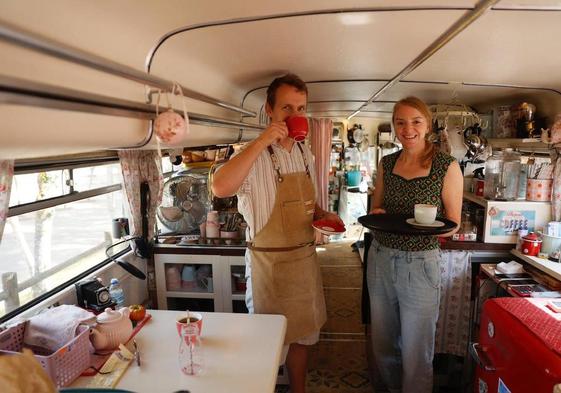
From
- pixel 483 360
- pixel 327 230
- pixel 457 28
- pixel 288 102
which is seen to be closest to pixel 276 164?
pixel 288 102

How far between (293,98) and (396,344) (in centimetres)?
168

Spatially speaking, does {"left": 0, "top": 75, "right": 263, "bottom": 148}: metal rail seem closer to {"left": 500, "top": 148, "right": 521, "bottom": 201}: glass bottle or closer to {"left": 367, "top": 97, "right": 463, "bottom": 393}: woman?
{"left": 367, "top": 97, "right": 463, "bottom": 393}: woman

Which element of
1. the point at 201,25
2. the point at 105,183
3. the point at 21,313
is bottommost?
the point at 21,313

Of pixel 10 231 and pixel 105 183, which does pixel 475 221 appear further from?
pixel 10 231

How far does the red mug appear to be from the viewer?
67.9 inches

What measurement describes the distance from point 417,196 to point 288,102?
852 millimetres

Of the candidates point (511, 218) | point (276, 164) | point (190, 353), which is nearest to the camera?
point (190, 353)

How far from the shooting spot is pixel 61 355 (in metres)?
1.28

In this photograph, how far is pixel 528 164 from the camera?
254 cm

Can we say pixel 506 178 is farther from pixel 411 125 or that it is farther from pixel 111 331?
pixel 111 331

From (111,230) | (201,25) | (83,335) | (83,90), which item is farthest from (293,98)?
(111,230)

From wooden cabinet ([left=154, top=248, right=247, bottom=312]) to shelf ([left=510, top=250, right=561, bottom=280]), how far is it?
2.05 meters

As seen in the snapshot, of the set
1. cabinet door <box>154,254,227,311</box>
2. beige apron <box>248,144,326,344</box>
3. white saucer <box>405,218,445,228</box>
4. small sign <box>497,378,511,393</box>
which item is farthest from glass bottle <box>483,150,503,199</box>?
cabinet door <box>154,254,227,311</box>

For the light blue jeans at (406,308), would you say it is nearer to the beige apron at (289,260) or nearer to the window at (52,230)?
the beige apron at (289,260)
